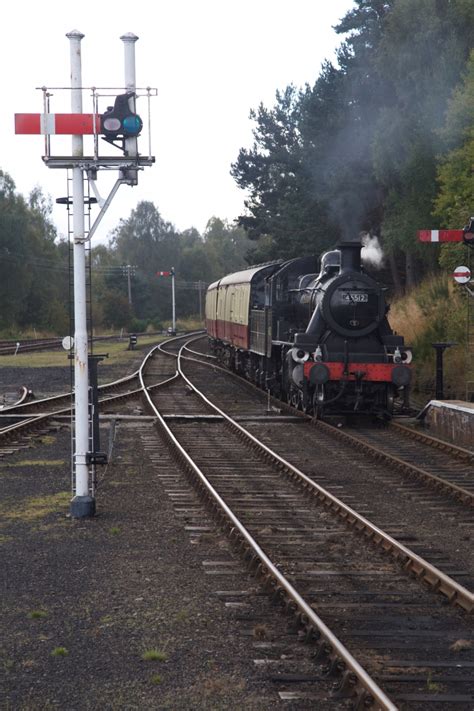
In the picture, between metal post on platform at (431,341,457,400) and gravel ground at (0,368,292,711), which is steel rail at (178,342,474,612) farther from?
metal post on platform at (431,341,457,400)

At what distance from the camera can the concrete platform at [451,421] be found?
14462mm

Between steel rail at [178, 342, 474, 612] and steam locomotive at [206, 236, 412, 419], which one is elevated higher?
steam locomotive at [206, 236, 412, 419]

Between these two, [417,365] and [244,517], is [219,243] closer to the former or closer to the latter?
[417,365]

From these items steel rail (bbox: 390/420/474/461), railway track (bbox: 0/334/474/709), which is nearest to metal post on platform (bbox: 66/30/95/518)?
railway track (bbox: 0/334/474/709)

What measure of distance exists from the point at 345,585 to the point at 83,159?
4630 millimetres

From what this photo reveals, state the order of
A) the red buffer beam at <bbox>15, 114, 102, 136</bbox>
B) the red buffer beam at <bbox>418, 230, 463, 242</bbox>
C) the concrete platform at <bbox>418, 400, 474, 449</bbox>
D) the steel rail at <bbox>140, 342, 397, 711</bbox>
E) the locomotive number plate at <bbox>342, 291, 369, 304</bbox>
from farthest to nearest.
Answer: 1. the locomotive number plate at <bbox>342, 291, 369, 304</bbox>
2. the concrete platform at <bbox>418, 400, 474, 449</bbox>
3. the red buffer beam at <bbox>418, 230, 463, 242</bbox>
4. the red buffer beam at <bbox>15, 114, 102, 136</bbox>
5. the steel rail at <bbox>140, 342, 397, 711</bbox>

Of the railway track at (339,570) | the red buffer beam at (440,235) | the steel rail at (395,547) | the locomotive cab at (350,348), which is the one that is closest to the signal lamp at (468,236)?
the red buffer beam at (440,235)

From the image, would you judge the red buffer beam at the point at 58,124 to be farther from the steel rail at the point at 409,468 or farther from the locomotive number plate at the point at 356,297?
the locomotive number plate at the point at 356,297

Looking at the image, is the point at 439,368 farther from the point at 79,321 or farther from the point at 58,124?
the point at 58,124

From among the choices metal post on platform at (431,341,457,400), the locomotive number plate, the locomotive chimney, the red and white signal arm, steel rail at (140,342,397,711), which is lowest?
steel rail at (140,342,397,711)

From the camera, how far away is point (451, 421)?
15.2 meters

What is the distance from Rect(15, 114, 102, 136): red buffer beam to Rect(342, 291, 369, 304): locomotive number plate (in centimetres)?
843

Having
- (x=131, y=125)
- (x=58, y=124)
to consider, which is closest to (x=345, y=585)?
(x=131, y=125)

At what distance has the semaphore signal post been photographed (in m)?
8.68
